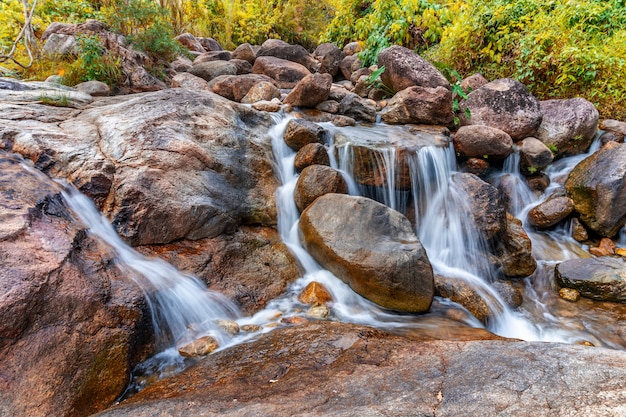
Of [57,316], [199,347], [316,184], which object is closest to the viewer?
[57,316]

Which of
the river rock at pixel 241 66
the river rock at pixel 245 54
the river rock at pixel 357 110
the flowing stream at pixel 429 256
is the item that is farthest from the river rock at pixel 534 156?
the river rock at pixel 245 54

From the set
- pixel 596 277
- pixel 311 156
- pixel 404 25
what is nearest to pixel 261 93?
pixel 311 156

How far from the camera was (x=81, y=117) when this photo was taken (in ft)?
14.0

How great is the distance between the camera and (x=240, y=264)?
3.74 m

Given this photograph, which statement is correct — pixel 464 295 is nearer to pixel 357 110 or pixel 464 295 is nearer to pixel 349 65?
pixel 357 110

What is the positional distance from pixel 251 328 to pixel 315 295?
0.77 metres

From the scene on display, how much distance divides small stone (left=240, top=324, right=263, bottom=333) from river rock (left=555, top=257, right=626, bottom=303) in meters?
3.86

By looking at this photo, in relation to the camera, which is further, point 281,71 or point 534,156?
point 281,71

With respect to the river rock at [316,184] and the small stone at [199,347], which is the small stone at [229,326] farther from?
the river rock at [316,184]

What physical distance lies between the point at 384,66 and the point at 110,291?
703 centimetres

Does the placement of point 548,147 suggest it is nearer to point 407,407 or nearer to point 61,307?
point 407,407

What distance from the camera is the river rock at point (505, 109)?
620 cm

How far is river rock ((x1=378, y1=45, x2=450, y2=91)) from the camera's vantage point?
7.07 meters

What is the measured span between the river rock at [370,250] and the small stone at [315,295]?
0.93 ft
